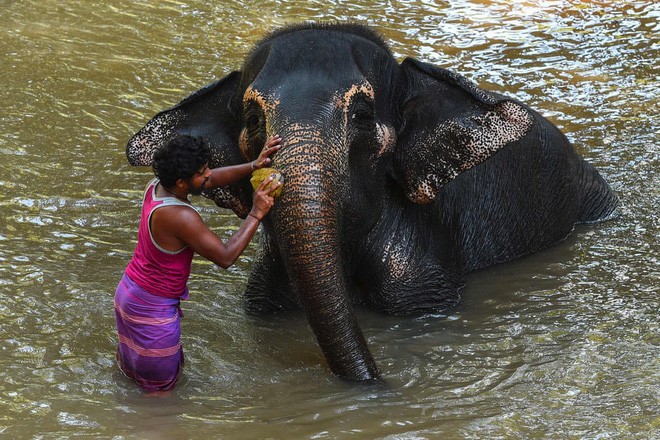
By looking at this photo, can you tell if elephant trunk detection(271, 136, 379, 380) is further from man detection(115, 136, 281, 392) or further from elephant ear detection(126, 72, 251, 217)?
elephant ear detection(126, 72, 251, 217)

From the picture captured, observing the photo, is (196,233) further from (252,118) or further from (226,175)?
(252,118)

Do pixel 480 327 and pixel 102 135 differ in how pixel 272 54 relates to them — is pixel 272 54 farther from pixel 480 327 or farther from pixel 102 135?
pixel 102 135

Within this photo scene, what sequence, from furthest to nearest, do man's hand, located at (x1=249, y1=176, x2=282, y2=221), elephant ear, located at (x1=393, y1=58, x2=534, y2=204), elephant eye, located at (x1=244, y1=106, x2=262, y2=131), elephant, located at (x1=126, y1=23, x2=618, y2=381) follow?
1. elephant ear, located at (x1=393, y1=58, x2=534, y2=204)
2. elephant eye, located at (x1=244, y1=106, x2=262, y2=131)
3. elephant, located at (x1=126, y1=23, x2=618, y2=381)
4. man's hand, located at (x1=249, y1=176, x2=282, y2=221)

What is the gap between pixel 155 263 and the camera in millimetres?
4246

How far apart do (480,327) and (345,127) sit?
1.25 metres

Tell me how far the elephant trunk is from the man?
0.08 m

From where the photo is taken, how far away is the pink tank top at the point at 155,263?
422 cm

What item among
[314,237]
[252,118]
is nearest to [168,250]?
[314,237]

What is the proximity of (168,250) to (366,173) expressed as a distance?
0.98 m

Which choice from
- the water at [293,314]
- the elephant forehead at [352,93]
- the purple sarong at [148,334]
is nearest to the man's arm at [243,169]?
the elephant forehead at [352,93]

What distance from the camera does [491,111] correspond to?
16.5 ft

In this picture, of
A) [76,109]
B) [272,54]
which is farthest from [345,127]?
[76,109]

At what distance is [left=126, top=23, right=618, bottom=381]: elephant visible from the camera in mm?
4102

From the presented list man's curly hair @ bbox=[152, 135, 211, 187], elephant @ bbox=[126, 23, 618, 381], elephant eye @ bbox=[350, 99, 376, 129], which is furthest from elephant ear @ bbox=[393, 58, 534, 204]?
man's curly hair @ bbox=[152, 135, 211, 187]
